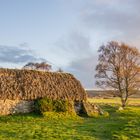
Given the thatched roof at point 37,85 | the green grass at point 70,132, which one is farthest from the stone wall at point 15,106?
the green grass at point 70,132

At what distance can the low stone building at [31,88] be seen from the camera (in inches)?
1369

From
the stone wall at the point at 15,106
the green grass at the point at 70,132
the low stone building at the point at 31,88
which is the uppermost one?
the low stone building at the point at 31,88

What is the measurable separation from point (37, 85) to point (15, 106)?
3.36m

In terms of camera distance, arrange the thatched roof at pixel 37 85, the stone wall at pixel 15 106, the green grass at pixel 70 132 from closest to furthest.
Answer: the green grass at pixel 70 132
the stone wall at pixel 15 106
the thatched roof at pixel 37 85

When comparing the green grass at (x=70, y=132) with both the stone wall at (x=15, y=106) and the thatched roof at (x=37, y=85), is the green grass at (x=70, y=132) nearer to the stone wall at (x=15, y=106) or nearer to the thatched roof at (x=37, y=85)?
the stone wall at (x=15, y=106)

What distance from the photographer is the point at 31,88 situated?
36500mm

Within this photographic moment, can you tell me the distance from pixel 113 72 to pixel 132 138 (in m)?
33.1

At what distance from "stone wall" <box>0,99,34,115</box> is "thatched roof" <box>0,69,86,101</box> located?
34 cm

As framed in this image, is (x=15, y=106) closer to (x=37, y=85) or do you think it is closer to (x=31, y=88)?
(x=31, y=88)

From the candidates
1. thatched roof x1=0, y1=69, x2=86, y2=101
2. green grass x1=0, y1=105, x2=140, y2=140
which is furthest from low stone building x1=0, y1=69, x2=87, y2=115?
green grass x1=0, y1=105, x2=140, y2=140

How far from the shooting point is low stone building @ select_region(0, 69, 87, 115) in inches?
1369

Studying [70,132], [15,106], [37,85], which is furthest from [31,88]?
[70,132]

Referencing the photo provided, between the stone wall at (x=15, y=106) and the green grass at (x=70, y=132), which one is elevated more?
the stone wall at (x=15, y=106)

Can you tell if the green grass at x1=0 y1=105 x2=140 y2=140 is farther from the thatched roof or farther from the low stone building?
the thatched roof
